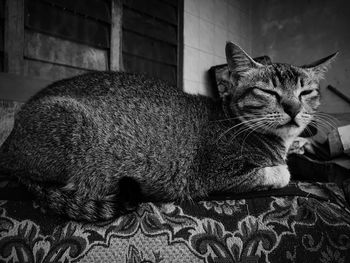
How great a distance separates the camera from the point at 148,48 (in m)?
3.52

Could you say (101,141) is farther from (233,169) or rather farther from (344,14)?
(344,14)

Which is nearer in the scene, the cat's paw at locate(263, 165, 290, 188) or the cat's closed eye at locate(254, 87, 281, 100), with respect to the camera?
the cat's paw at locate(263, 165, 290, 188)

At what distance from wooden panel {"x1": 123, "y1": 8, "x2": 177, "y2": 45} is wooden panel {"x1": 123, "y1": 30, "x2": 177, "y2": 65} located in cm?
7

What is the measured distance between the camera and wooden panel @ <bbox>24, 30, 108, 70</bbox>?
2586mm

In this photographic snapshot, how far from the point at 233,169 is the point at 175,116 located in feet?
1.36

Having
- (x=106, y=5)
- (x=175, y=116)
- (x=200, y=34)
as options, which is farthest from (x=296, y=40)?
(x=175, y=116)

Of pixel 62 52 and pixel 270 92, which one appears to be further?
pixel 62 52

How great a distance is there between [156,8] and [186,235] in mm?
3277

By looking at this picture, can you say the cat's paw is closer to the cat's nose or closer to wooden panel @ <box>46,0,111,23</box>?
the cat's nose

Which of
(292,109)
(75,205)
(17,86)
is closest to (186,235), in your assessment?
(75,205)

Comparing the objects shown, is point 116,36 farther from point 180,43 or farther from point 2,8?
point 2,8

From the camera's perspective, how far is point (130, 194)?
1260 mm

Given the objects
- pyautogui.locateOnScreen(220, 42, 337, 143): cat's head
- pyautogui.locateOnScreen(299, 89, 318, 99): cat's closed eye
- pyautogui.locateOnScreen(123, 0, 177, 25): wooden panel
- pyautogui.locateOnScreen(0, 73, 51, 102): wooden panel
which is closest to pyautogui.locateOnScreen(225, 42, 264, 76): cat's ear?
pyautogui.locateOnScreen(220, 42, 337, 143): cat's head

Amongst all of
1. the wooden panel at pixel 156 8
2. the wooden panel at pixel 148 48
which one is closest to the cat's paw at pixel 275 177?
the wooden panel at pixel 148 48
